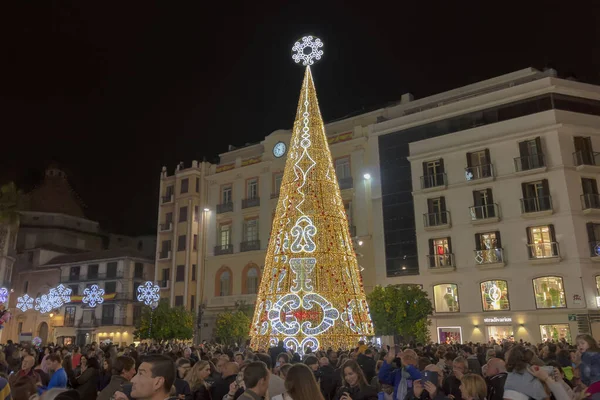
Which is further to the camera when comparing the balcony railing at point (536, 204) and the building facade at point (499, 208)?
the balcony railing at point (536, 204)

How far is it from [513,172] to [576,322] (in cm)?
853

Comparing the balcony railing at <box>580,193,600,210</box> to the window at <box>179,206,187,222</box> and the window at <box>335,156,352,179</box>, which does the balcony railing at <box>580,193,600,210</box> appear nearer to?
the window at <box>335,156,352,179</box>

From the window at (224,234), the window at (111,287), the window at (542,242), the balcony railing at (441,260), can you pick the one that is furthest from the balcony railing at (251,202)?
the window at (542,242)

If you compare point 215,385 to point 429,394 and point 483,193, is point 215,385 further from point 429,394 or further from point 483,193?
point 483,193

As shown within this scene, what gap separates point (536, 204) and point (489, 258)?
12.6 feet

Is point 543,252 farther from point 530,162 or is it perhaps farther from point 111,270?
point 111,270

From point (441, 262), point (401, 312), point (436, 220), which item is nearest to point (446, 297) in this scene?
point (441, 262)

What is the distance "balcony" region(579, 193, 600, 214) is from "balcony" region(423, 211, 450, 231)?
6983 millimetres

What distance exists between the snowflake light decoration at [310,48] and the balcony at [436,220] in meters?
15.9

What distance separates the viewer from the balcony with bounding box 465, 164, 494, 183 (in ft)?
93.1

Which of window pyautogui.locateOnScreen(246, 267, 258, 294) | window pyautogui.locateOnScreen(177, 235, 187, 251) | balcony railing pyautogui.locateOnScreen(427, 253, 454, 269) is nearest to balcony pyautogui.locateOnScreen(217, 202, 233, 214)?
window pyautogui.locateOnScreen(177, 235, 187, 251)

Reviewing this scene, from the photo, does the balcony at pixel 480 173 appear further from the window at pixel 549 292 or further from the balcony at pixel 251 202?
the balcony at pixel 251 202

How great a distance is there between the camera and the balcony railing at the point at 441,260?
28422mm

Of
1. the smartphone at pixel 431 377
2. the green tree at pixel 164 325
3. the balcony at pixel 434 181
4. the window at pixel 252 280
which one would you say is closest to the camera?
the smartphone at pixel 431 377
